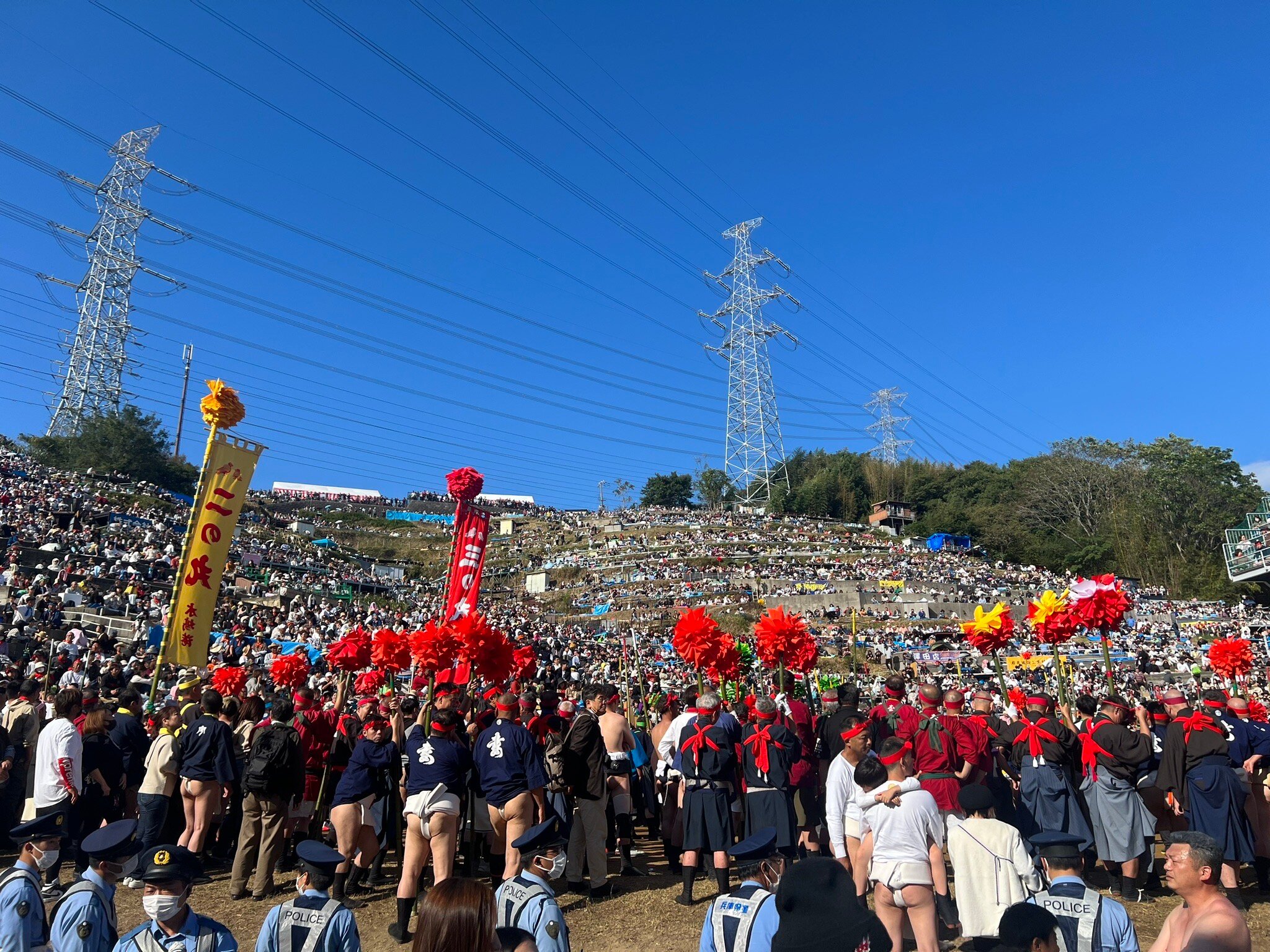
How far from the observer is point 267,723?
7523 mm

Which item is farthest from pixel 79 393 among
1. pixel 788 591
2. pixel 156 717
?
pixel 156 717

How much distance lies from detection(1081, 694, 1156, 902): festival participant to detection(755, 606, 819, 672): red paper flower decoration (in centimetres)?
377

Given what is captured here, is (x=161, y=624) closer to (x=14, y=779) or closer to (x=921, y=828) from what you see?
(x=14, y=779)

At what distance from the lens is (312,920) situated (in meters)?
3.59

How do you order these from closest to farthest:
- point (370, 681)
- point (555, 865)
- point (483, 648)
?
point (555, 865) < point (483, 648) < point (370, 681)

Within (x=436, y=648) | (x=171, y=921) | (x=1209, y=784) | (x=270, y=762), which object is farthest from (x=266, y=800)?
(x=1209, y=784)

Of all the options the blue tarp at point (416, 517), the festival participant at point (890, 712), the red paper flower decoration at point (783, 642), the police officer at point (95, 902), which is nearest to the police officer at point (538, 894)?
the police officer at point (95, 902)

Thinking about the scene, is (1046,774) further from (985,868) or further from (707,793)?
(707,793)

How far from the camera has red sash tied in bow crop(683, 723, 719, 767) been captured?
7398 mm

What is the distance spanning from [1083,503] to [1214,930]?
71.6 meters

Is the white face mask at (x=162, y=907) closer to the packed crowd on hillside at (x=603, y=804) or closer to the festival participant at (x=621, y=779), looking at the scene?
the packed crowd on hillside at (x=603, y=804)

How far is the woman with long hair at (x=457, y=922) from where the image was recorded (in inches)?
115

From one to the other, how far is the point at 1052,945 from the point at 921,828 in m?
1.93

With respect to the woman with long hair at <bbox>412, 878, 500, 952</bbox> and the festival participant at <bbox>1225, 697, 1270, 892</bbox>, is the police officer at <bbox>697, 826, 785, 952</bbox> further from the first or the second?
the festival participant at <bbox>1225, 697, 1270, 892</bbox>
